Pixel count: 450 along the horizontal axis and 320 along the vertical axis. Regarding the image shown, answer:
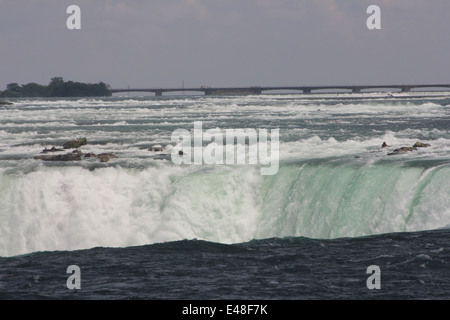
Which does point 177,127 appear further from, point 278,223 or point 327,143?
point 278,223

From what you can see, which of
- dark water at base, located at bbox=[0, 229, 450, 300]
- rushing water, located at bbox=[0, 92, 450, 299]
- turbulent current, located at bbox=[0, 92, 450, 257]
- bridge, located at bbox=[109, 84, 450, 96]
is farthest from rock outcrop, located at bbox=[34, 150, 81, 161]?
bridge, located at bbox=[109, 84, 450, 96]

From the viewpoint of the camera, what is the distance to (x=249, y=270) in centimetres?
1809

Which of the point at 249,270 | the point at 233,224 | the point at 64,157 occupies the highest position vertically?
Result: the point at 64,157

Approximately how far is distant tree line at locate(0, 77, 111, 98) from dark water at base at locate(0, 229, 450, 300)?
6546 inches

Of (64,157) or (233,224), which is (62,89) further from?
(233,224)

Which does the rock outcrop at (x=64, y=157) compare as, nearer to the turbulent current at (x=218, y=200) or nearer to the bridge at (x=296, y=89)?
the turbulent current at (x=218, y=200)

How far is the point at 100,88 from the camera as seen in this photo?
184875mm

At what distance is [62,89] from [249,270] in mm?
172138

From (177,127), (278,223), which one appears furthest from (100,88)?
(278,223)

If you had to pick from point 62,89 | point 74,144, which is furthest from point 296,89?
point 74,144

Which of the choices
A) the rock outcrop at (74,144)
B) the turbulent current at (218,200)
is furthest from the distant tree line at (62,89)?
the turbulent current at (218,200)

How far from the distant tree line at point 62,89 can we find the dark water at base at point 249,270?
166258 millimetres

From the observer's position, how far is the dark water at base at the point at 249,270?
16.3m

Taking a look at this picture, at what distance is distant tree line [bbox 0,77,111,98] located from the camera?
184125mm
